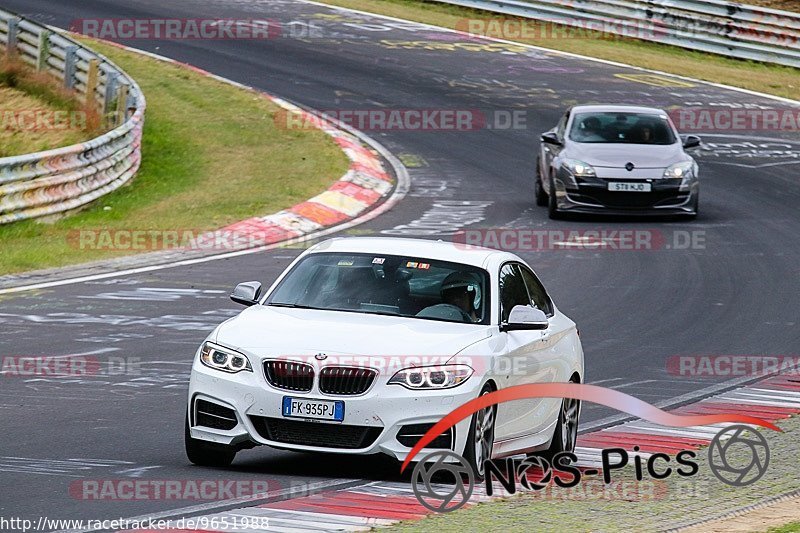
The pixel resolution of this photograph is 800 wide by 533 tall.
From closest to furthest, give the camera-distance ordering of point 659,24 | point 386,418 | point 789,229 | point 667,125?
point 386,418, point 789,229, point 667,125, point 659,24

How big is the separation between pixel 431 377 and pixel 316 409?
672 millimetres

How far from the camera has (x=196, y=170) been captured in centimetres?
2670

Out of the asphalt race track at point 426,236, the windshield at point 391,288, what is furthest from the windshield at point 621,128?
the windshield at point 391,288

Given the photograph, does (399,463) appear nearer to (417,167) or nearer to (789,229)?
(789,229)

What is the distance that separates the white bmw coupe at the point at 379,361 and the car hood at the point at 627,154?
13046 millimetres

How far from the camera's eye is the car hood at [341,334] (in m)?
9.02

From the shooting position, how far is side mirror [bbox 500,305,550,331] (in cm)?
952

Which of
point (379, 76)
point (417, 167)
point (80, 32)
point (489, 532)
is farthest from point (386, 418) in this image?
point (80, 32)

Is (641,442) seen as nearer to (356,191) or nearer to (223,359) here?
(223,359)

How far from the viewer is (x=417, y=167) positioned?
28.3m

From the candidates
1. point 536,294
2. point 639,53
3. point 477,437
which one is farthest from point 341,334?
point 639,53

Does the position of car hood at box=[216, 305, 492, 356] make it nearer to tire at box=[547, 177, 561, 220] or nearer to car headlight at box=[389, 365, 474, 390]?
car headlight at box=[389, 365, 474, 390]

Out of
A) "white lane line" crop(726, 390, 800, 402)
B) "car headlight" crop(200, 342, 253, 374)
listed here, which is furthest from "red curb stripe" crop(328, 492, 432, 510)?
"white lane line" crop(726, 390, 800, 402)

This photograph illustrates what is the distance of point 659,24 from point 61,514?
3527cm
